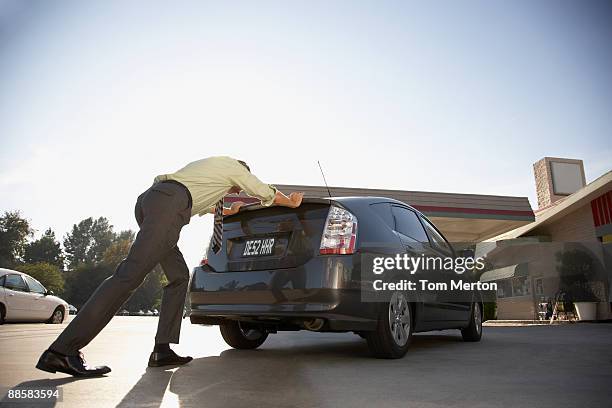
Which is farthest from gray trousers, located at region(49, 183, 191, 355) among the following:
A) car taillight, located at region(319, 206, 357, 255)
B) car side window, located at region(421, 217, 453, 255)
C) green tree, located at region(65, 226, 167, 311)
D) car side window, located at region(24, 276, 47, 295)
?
green tree, located at region(65, 226, 167, 311)

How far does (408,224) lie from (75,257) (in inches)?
4826

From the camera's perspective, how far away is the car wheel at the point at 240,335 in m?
5.24

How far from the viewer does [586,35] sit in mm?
4363

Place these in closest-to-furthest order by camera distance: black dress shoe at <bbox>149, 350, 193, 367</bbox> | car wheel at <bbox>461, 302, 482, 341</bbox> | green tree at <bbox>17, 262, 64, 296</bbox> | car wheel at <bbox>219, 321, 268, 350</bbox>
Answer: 1. black dress shoe at <bbox>149, 350, 193, 367</bbox>
2. car wheel at <bbox>219, 321, 268, 350</bbox>
3. car wheel at <bbox>461, 302, 482, 341</bbox>
4. green tree at <bbox>17, 262, 64, 296</bbox>

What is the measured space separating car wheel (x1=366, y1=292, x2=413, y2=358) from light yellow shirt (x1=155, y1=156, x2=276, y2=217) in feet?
4.58

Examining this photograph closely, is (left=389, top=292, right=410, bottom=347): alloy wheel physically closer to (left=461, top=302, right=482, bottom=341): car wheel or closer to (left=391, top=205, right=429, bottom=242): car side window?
(left=391, top=205, right=429, bottom=242): car side window

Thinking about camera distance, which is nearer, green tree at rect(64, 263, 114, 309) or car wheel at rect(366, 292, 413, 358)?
car wheel at rect(366, 292, 413, 358)

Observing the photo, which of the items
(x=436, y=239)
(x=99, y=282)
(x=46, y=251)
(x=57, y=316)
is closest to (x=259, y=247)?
(x=436, y=239)

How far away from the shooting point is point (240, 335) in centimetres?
531

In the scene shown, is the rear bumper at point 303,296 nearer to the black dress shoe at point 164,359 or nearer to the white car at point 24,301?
the black dress shoe at point 164,359

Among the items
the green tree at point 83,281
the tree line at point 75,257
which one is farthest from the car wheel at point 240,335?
the green tree at point 83,281

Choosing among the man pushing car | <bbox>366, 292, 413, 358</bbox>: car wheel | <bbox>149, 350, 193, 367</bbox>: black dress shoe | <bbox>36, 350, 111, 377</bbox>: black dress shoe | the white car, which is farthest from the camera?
the white car

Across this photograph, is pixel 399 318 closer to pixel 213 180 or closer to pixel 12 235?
pixel 213 180

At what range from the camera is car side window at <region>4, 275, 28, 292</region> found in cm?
1274
